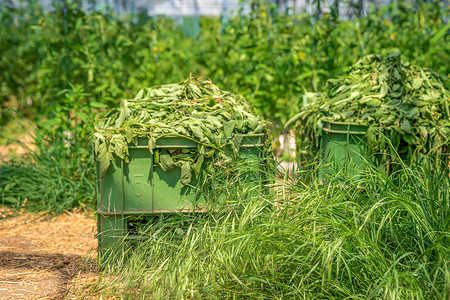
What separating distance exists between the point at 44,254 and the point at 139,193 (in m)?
0.99

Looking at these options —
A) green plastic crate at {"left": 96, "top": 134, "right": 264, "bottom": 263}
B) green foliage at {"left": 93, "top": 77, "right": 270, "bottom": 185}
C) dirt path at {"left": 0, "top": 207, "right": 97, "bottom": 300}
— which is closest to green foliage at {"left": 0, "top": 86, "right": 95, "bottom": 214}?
dirt path at {"left": 0, "top": 207, "right": 97, "bottom": 300}

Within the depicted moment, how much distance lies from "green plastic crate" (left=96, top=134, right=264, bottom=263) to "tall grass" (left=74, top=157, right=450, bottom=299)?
155 millimetres

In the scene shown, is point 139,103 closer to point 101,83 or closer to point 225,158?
point 225,158

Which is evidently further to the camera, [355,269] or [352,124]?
[352,124]

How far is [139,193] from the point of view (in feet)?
9.14

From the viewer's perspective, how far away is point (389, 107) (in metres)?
3.17

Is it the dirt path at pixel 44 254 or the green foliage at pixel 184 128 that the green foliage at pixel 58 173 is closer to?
the dirt path at pixel 44 254

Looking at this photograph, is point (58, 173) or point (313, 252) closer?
point (313, 252)

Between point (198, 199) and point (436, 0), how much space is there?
4391 millimetres

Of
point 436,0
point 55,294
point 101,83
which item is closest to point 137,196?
point 55,294

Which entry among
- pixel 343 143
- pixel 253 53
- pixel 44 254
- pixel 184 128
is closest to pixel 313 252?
pixel 184 128

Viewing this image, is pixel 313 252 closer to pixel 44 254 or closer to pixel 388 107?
pixel 388 107

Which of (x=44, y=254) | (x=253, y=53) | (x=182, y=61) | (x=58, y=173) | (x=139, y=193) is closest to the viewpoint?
(x=139, y=193)

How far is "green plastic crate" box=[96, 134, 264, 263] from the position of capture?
2.77 m
